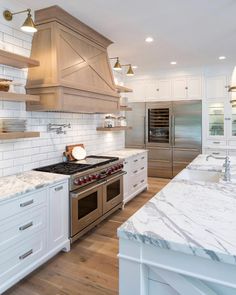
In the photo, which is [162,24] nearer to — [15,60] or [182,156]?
[15,60]

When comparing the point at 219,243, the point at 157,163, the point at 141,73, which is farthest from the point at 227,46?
the point at 219,243

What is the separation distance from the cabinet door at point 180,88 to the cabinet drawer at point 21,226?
4652 millimetres

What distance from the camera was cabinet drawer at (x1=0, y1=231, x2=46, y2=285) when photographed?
2080mm

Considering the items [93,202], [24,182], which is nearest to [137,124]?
[93,202]

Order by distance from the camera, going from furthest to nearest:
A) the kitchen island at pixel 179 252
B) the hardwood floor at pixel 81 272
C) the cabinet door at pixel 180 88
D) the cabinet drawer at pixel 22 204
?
the cabinet door at pixel 180 88 < the hardwood floor at pixel 81 272 < the cabinet drawer at pixel 22 204 < the kitchen island at pixel 179 252

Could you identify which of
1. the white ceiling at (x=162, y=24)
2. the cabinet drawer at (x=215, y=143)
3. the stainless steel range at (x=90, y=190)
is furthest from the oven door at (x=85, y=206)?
the cabinet drawer at (x=215, y=143)

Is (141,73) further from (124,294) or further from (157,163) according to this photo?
(124,294)

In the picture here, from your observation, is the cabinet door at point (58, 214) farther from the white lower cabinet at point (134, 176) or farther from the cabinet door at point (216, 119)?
the cabinet door at point (216, 119)

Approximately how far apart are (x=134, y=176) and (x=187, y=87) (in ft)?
9.05

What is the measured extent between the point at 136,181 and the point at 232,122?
8.94ft

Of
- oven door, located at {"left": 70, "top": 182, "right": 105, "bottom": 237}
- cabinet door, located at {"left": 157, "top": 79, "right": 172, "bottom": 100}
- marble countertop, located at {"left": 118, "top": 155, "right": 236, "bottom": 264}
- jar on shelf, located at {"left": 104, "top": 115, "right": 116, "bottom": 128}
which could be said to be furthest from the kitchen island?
cabinet door, located at {"left": 157, "top": 79, "right": 172, "bottom": 100}

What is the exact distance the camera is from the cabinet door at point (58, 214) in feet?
8.45

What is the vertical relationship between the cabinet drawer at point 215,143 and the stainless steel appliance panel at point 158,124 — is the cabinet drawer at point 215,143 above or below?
below

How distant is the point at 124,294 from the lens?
1.24m
